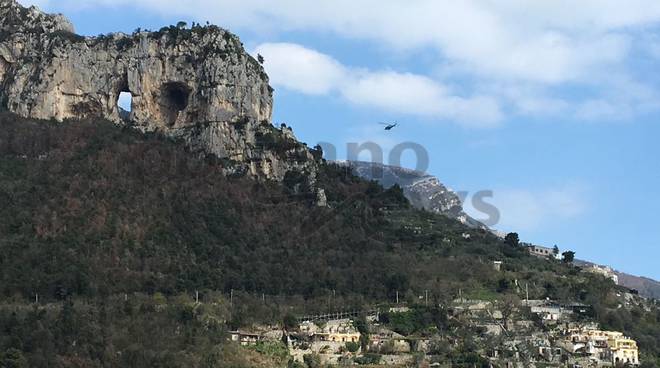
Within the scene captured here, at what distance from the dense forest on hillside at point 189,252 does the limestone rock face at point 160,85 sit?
223 cm

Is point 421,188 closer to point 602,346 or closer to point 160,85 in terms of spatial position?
point 160,85

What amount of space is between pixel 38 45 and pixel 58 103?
5289 mm

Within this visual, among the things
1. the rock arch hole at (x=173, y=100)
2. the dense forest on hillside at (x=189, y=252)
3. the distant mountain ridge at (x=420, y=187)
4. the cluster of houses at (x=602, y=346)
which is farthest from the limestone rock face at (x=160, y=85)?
the distant mountain ridge at (x=420, y=187)

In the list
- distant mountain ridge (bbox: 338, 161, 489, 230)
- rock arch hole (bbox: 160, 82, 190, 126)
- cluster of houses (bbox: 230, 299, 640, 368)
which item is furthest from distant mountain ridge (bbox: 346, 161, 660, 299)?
cluster of houses (bbox: 230, 299, 640, 368)

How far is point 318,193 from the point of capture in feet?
337

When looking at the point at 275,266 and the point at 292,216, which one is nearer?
the point at 275,266

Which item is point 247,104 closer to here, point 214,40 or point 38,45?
point 214,40

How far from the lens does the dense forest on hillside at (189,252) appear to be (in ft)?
270

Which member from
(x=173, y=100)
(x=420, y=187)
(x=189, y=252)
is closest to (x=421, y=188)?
(x=420, y=187)

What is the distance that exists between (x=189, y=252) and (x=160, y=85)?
19.2 meters

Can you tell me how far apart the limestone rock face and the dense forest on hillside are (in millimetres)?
2229

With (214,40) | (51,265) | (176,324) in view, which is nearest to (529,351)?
(176,324)

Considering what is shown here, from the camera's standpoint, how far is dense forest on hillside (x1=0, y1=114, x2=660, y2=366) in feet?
270

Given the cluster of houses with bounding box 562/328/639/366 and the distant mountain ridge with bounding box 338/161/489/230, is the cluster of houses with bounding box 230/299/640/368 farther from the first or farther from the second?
the distant mountain ridge with bounding box 338/161/489/230
